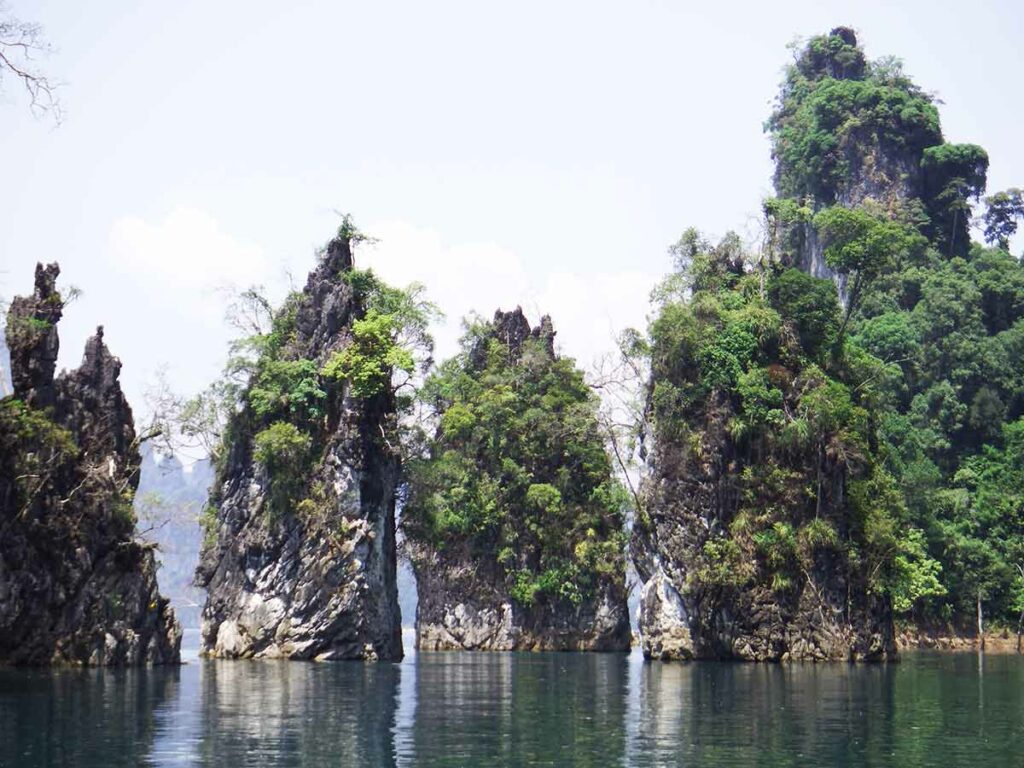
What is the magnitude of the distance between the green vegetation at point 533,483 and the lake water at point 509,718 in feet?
95.7

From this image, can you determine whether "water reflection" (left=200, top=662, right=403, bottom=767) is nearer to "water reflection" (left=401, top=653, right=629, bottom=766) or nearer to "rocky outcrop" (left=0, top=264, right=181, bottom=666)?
"water reflection" (left=401, top=653, right=629, bottom=766)

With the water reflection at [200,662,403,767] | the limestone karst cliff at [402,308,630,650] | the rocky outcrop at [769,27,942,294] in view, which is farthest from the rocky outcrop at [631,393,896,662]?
the rocky outcrop at [769,27,942,294]

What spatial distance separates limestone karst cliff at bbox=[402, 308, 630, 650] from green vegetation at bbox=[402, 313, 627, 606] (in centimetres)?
7

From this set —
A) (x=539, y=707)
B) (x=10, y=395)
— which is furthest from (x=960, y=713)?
(x=10, y=395)

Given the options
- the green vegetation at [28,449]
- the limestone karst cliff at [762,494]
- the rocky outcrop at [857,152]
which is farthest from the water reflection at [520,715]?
the rocky outcrop at [857,152]

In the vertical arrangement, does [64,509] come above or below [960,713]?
above

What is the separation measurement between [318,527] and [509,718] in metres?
30.4

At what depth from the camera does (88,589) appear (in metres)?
47.7

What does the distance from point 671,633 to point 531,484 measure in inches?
894

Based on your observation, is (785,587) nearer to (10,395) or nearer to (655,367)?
(655,367)

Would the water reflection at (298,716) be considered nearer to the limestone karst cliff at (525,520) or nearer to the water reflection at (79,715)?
the water reflection at (79,715)

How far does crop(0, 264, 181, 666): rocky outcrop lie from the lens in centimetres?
4569

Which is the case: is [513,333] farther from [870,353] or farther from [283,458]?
[283,458]

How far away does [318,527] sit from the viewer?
6222 centimetres
